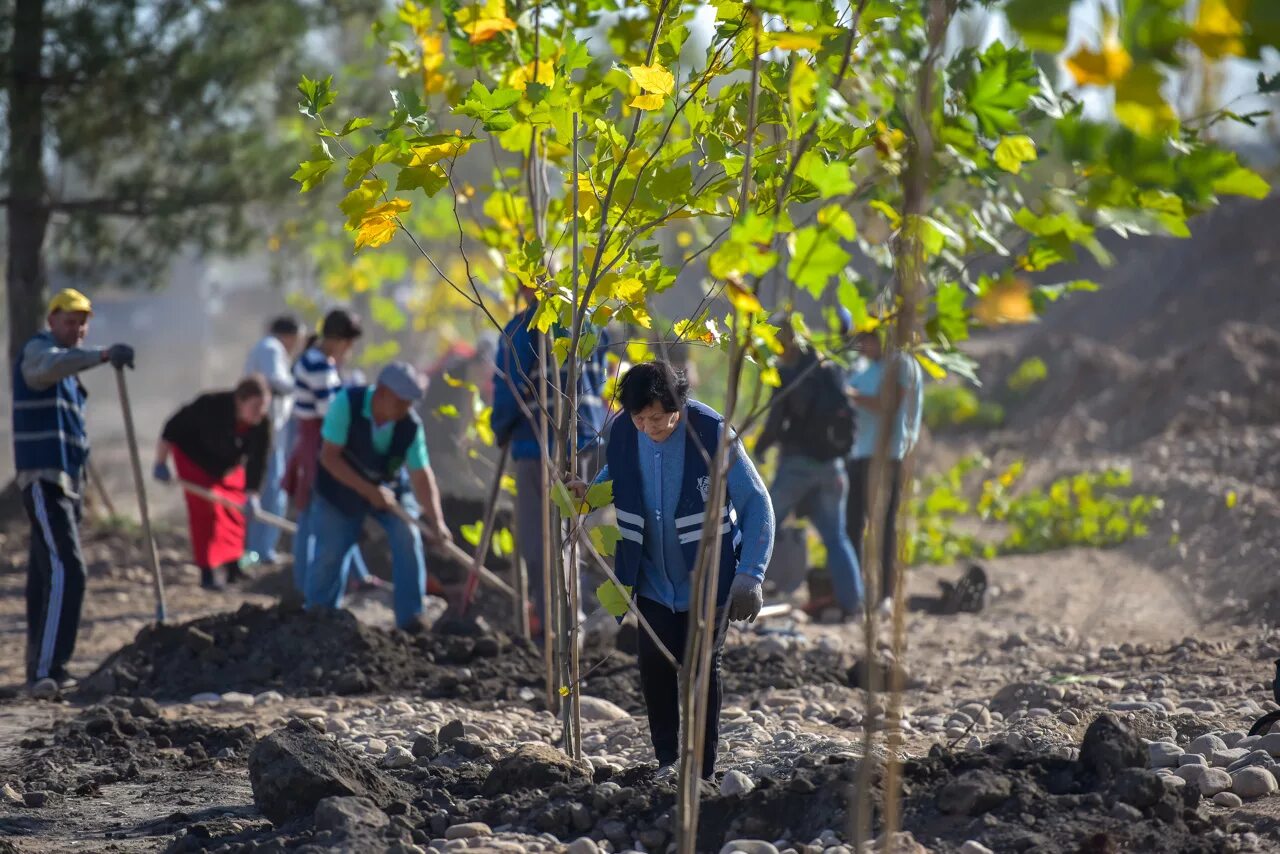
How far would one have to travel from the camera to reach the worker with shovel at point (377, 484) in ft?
22.1

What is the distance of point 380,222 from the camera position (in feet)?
12.6

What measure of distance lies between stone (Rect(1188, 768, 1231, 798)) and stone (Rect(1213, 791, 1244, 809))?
2cm

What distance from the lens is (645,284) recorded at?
13.1 ft

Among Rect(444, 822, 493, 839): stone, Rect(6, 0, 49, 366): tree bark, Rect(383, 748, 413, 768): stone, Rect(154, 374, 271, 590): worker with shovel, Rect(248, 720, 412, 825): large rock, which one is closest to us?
Rect(444, 822, 493, 839): stone

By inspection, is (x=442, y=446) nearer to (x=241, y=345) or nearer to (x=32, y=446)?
(x=32, y=446)

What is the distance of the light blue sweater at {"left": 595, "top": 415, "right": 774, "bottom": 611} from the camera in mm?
4074

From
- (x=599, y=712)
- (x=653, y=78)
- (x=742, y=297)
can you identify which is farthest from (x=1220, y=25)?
(x=599, y=712)

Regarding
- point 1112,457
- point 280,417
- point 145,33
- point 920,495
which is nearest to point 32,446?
point 280,417

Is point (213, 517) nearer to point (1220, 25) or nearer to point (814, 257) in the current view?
point (814, 257)

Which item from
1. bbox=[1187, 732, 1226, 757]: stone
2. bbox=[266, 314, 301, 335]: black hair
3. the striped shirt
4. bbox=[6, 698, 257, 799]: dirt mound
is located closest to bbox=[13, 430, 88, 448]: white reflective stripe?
bbox=[6, 698, 257, 799]: dirt mound

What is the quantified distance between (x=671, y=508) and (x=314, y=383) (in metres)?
4.71

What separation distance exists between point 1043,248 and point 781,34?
712mm

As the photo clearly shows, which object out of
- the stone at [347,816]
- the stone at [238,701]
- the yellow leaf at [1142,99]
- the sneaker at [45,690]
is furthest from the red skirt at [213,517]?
the yellow leaf at [1142,99]

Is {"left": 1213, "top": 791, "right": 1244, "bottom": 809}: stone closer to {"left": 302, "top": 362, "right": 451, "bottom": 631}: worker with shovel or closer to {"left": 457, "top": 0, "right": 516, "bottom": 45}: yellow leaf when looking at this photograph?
{"left": 457, "top": 0, "right": 516, "bottom": 45}: yellow leaf
